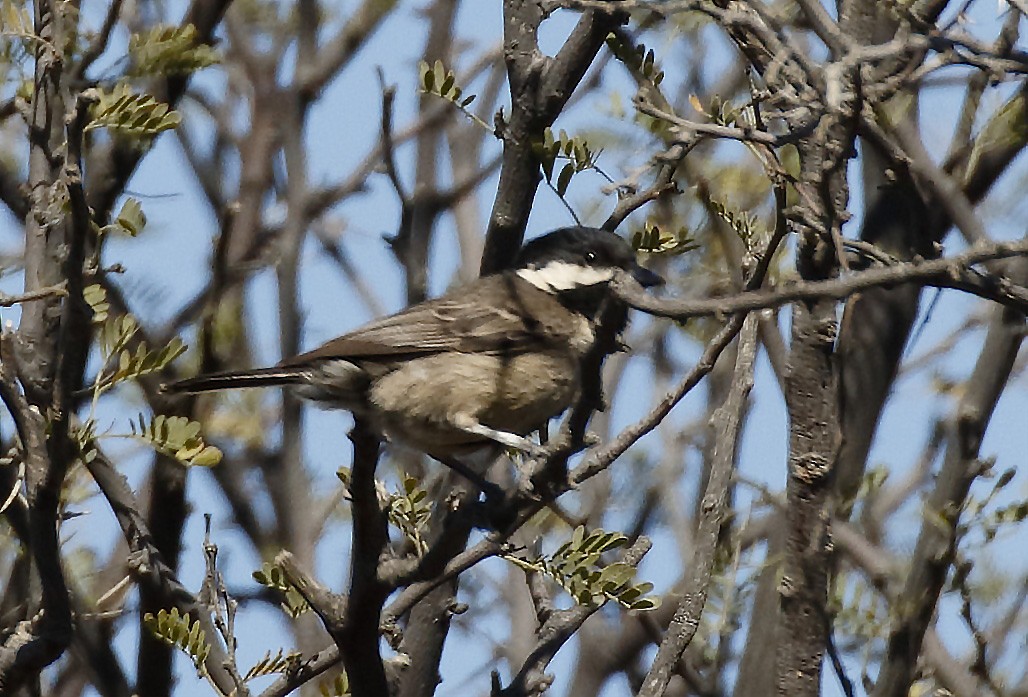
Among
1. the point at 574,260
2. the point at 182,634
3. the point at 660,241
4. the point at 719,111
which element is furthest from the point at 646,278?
the point at 182,634

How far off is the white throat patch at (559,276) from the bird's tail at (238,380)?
3.18 ft

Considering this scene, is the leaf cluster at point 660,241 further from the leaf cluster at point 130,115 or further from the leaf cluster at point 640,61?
the leaf cluster at point 130,115

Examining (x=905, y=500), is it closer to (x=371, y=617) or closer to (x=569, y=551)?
(x=569, y=551)

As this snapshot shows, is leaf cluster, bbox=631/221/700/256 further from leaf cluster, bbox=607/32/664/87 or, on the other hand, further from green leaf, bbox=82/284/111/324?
green leaf, bbox=82/284/111/324

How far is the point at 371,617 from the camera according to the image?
3539 mm

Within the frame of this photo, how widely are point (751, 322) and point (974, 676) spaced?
128cm

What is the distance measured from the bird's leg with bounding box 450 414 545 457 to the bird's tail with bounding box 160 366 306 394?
0.52m

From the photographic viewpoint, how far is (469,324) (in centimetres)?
504

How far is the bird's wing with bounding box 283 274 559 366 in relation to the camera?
4.91 metres

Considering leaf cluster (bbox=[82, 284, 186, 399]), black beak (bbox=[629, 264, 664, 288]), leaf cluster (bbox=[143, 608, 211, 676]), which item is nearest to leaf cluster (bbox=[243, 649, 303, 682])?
leaf cluster (bbox=[143, 608, 211, 676])

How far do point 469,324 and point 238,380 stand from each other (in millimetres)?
892

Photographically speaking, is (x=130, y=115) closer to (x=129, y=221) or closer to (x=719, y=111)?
(x=129, y=221)

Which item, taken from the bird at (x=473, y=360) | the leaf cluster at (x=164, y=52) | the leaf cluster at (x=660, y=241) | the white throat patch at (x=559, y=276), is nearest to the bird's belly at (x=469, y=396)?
the bird at (x=473, y=360)

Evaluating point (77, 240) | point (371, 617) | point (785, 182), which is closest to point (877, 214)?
point (785, 182)
